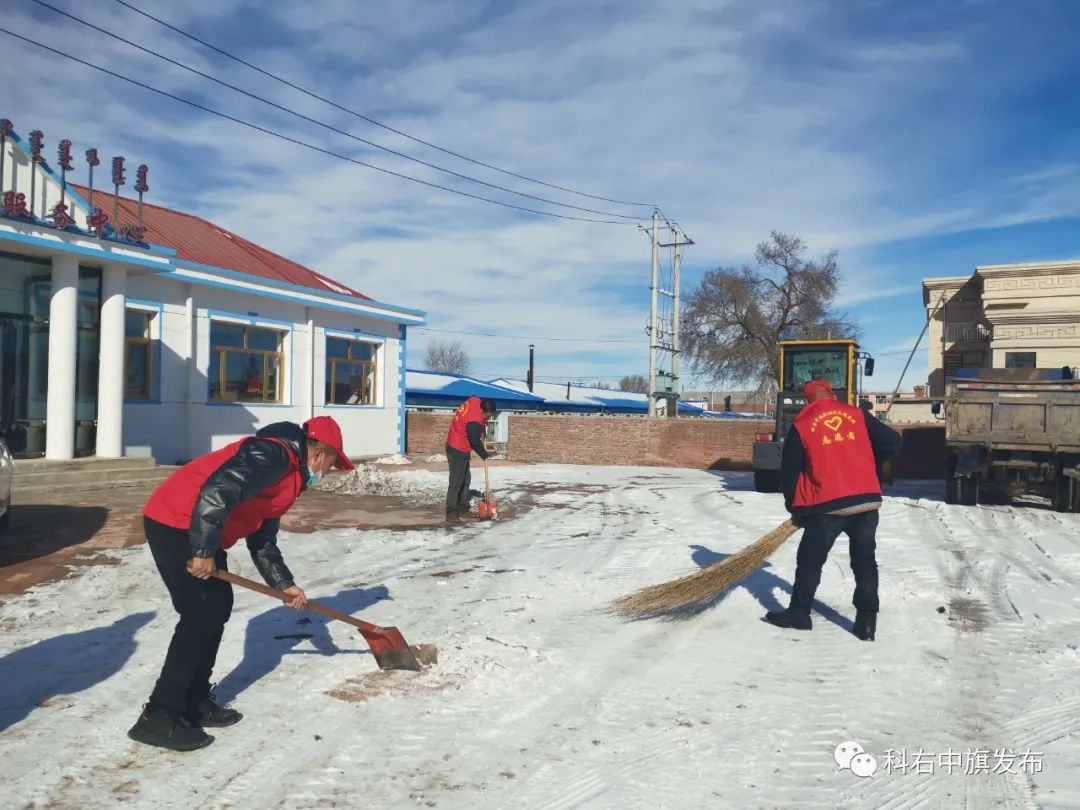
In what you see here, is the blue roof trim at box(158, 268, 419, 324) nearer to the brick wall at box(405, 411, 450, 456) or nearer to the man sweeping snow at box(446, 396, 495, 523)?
the brick wall at box(405, 411, 450, 456)

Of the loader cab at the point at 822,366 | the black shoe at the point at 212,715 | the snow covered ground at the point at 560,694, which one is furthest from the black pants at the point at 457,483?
the loader cab at the point at 822,366

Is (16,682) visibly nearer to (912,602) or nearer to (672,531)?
(912,602)

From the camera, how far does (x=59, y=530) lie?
28.6ft

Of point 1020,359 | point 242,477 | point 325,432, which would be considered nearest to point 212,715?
point 242,477

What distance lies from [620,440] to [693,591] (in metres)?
16.8

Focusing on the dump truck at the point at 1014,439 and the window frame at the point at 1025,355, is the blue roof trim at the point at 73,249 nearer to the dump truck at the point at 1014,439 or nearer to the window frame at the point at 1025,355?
the dump truck at the point at 1014,439

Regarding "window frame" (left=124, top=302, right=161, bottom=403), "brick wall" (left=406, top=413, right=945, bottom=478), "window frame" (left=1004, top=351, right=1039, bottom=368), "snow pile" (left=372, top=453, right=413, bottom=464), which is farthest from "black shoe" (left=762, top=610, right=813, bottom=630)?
"window frame" (left=1004, top=351, right=1039, bottom=368)

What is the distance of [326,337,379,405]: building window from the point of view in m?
20.0

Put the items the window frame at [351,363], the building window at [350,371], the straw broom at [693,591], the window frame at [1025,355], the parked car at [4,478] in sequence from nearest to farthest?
the straw broom at [693,591] < the parked car at [4,478] < the window frame at [351,363] < the building window at [350,371] < the window frame at [1025,355]

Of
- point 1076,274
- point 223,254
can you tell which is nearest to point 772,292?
point 1076,274

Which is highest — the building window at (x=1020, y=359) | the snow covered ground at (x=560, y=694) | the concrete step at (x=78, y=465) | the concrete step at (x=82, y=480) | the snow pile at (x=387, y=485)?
the building window at (x=1020, y=359)

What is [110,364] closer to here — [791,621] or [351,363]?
[351,363]

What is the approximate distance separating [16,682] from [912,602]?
589cm

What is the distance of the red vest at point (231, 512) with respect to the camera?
11.1 feet
